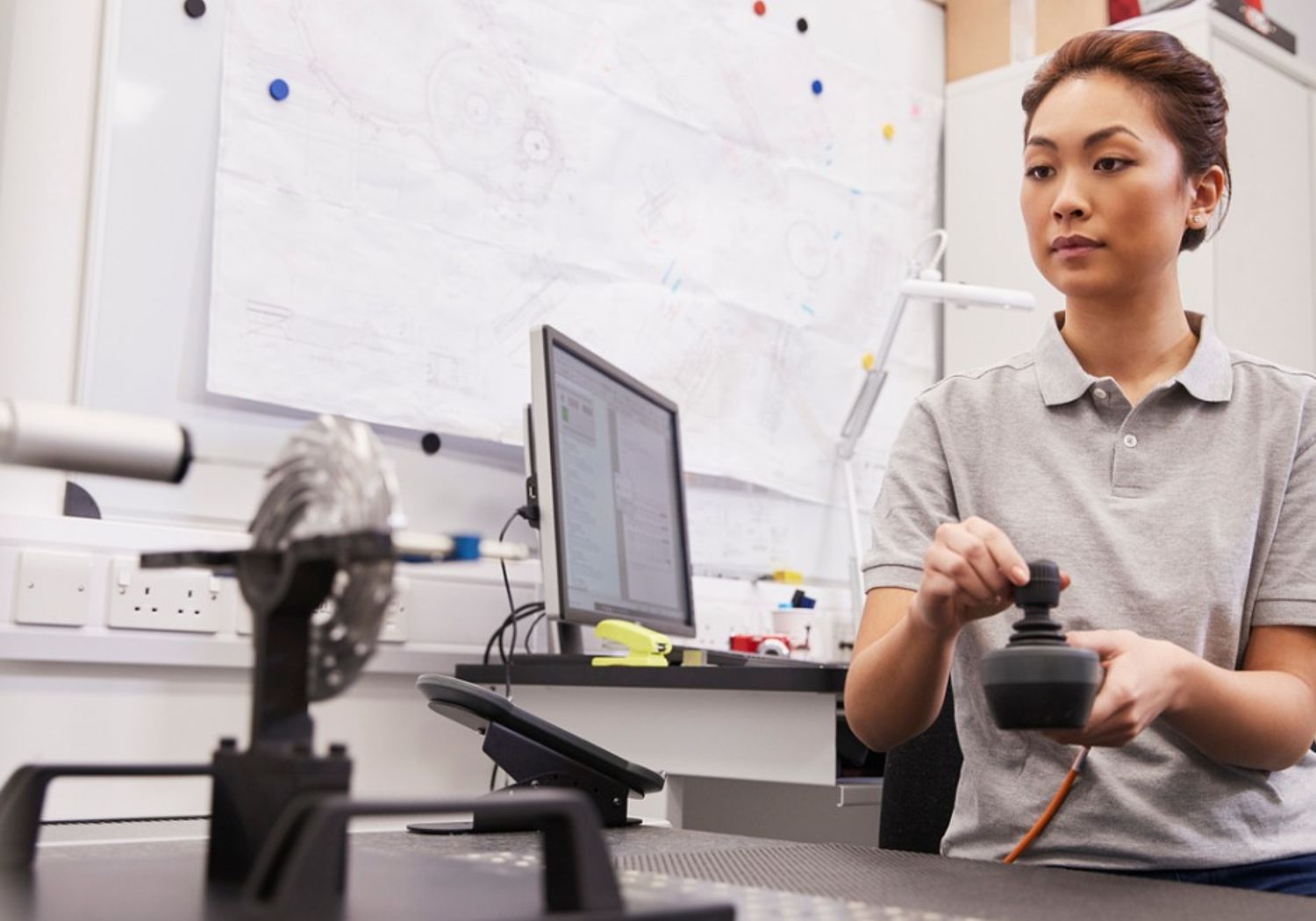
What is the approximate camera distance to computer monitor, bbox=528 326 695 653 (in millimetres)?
1697

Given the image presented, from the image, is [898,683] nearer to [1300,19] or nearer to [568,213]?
[568,213]

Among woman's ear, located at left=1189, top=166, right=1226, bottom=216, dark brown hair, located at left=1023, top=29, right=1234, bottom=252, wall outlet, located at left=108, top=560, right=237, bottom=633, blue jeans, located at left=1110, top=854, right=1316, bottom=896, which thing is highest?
dark brown hair, located at left=1023, top=29, right=1234, bottom=252

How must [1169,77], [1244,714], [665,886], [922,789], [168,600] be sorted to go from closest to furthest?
[665,886] < [1244,714] < [1169,77] < [922,789] < [168,600]

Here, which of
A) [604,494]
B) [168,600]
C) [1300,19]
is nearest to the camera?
[168,600]

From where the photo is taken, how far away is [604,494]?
1845 mm

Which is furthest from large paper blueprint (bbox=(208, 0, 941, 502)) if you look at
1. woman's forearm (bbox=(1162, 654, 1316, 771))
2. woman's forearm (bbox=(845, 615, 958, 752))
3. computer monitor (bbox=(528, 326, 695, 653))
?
woman's forearm (bbox=(1162, 654, 1316, 771))

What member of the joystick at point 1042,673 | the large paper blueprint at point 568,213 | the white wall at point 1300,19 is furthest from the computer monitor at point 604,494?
the white wall at point 1300,19

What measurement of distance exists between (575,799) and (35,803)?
11.1 inches

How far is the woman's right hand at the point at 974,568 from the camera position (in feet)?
2.77

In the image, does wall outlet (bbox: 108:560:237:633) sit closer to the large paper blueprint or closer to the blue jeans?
the large paper blueprint

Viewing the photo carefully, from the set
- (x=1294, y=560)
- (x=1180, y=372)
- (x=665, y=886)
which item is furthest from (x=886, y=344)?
(x=665, y=886)

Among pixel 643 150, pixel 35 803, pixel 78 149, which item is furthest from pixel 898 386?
pixel 35 803

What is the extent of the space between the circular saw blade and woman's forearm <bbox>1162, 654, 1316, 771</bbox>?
26.7 inches

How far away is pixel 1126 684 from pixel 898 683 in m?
0.25
